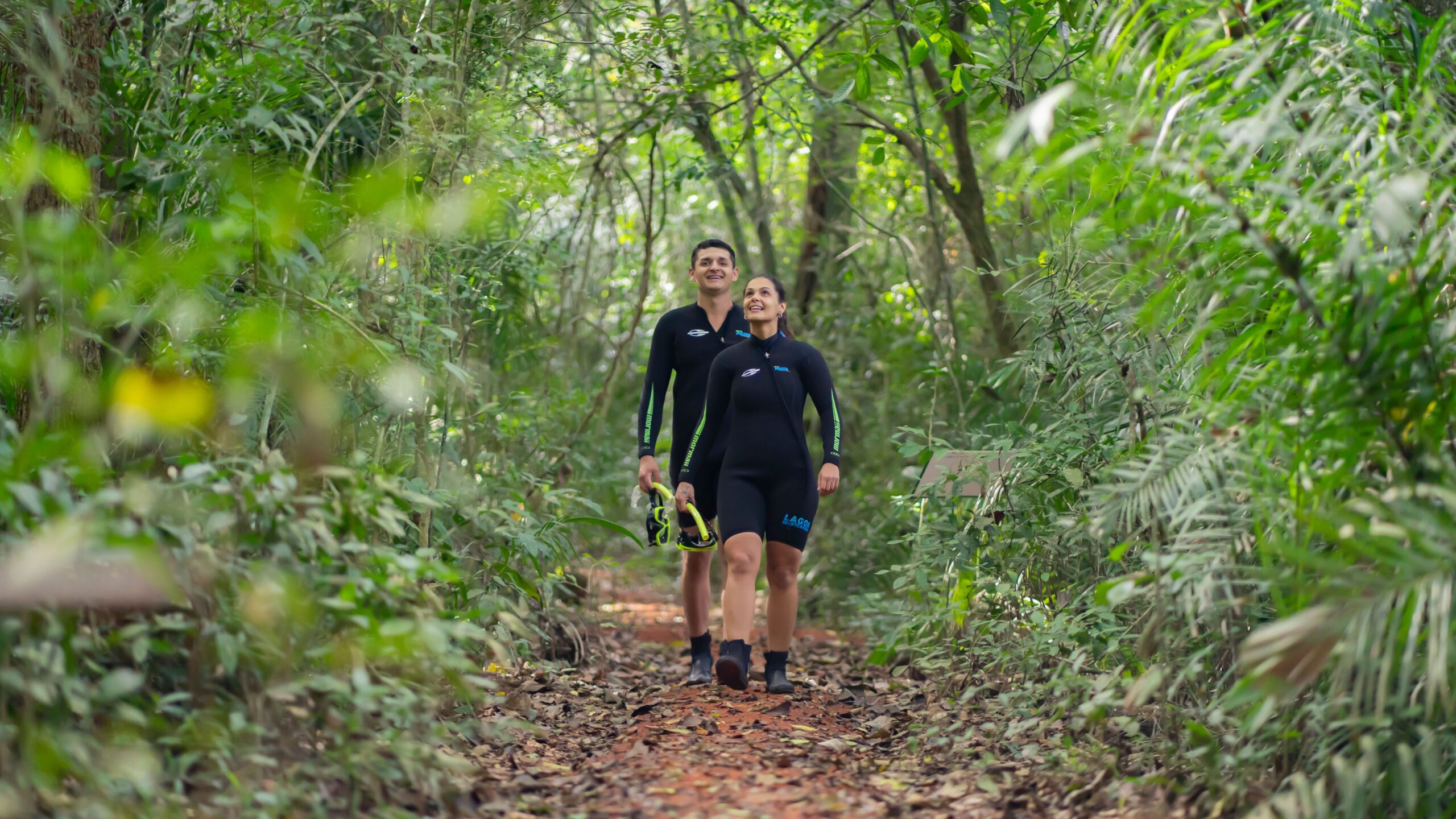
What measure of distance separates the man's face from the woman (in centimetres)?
34

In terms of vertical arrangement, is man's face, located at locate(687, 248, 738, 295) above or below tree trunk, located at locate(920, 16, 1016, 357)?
below

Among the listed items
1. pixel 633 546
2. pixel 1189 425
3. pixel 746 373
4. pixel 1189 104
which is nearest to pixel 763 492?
pixel 746 373

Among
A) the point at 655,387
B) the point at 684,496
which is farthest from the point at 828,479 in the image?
the point at 655,387

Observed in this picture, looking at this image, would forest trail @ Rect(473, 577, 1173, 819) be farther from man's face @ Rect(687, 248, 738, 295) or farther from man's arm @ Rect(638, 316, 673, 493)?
man's face @ Rect(687, 248, 738, 295)

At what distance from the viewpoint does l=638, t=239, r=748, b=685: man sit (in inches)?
205

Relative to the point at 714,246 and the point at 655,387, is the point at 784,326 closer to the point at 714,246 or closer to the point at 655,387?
the point at 714,246

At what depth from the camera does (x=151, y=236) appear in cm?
385

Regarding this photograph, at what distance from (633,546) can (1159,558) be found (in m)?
10.8

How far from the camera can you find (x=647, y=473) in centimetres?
518

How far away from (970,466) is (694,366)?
139cm

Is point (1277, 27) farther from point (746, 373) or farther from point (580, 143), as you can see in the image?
point (580, 143)

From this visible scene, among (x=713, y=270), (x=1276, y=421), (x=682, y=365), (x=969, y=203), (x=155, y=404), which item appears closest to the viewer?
(x=155, y=404)

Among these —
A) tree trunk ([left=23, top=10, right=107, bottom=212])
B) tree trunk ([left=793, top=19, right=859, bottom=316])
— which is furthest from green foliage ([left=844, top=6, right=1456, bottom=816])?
tree trunk ([left=793, top=19, right=859, bottom=316])

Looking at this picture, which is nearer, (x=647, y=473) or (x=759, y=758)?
(x=759, y=758)
